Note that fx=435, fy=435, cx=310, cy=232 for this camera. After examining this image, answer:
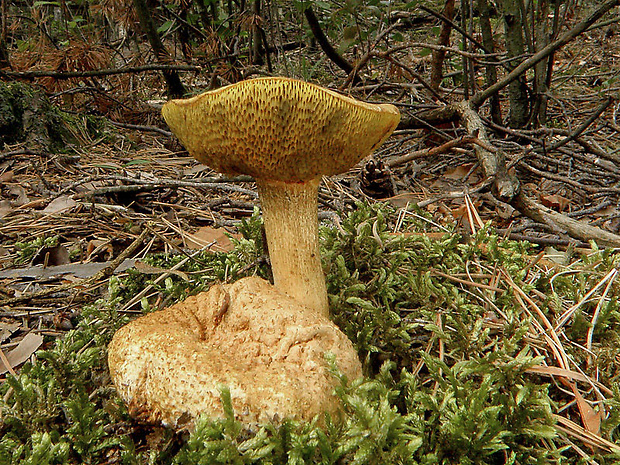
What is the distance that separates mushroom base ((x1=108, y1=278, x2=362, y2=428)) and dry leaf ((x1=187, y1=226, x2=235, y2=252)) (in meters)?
0.79

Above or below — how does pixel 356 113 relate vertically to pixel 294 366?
above

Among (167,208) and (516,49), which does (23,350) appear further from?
(516,49)

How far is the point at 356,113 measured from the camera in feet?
3.59

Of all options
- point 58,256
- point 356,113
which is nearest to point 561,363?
point 356,113

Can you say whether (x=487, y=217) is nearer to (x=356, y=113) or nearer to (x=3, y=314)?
(x=356, y=113)

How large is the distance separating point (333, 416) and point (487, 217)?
1.88 metres

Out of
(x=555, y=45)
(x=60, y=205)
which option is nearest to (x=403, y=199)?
(x=555, y=45)

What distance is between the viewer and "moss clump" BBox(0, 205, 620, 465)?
3.25ft

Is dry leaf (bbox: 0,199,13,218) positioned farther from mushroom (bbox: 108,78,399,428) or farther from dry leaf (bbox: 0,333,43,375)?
mushroom (bbox: 108,78,399,428)

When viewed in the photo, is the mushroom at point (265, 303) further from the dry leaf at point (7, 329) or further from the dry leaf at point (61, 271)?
the dry leaf at point (61, 271)

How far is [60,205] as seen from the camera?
239 cm

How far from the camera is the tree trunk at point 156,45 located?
3.69 m

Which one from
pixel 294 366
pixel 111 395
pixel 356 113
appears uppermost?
pixel 356 113

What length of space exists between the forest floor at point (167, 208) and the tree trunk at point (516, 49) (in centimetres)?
26
